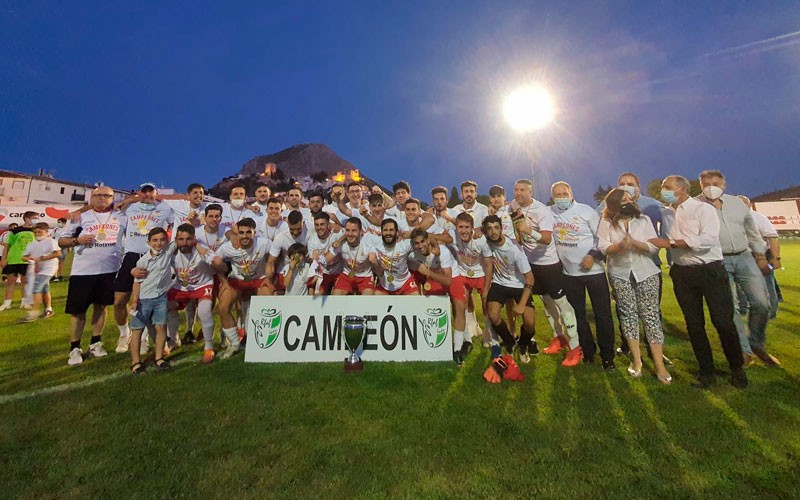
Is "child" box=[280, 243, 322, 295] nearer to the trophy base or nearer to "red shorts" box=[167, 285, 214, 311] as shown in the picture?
"red shorts" box=[167, 285, 214, 311]

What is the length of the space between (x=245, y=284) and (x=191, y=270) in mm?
837

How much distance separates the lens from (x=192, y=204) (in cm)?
695

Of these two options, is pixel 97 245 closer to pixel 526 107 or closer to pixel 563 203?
pixel 563 203

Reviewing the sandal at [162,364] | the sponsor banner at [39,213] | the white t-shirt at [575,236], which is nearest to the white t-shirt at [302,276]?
the sandal at [162,364]

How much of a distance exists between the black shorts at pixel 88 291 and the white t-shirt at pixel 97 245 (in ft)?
0.27

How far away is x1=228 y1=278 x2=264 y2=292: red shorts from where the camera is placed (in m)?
6.02

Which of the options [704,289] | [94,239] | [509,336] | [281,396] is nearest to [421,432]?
[281,396]

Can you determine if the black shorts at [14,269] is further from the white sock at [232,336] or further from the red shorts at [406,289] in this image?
the red shorts at [406,289]

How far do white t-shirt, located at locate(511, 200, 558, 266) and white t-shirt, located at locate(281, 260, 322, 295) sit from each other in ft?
11.5

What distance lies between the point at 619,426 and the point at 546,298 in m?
2.75

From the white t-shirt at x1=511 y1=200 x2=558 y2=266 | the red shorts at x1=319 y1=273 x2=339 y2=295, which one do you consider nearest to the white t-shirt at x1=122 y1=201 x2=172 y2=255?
the red shorts at x1=319 y1=273 x2=339 y2=295

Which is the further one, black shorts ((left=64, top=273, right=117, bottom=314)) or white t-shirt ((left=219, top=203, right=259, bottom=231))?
white t-shirt ((left=219, top=203, right=259, bottom=231))

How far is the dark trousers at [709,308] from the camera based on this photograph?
4062 mm

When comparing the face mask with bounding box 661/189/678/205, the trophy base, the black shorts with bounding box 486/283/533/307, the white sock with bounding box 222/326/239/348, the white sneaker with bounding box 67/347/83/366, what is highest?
the face mask with bounding box 661/189/678/205
